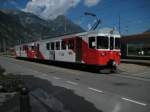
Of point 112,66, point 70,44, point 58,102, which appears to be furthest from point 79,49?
point 58,102

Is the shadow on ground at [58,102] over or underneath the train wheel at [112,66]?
underneath

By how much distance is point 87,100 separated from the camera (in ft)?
33.2

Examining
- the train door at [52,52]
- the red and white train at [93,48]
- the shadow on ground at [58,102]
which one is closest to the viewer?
the shadow on ground at [58,102]

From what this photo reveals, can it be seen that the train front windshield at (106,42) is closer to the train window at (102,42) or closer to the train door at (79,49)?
the train window at (102,42)

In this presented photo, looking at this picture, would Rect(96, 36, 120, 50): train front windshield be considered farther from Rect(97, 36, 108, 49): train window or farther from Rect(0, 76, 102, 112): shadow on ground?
Rect(0, 76, 102, 112): shadow on ground

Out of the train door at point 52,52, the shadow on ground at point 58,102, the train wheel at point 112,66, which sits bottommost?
the shadow on ground at point 58,102

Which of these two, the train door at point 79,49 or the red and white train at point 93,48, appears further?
the train door at point 79,49

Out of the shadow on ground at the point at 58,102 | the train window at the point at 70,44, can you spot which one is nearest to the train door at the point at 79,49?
the train window at the point at 70,44

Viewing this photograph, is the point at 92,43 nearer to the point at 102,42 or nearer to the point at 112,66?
the point at 102,42

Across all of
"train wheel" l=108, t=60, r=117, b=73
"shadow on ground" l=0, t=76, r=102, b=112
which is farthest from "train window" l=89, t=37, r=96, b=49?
"shadow on ground" l=0, t=76, r=102, b=112

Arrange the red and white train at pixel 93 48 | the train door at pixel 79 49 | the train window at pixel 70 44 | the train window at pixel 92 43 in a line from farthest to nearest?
1. the train window at pixel 70 44
2. the train door at pixel 79 49
3. the train window at pixel 92 43
4. the red and white train at pixel 93 48

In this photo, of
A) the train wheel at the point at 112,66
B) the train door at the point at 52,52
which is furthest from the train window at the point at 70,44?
the train door at the point at 52,52

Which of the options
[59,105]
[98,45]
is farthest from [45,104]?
[98,45]

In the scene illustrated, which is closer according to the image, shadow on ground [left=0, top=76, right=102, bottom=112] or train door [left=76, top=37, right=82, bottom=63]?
shadow on ground [left=0, top=76, right=102, bottom=112]
